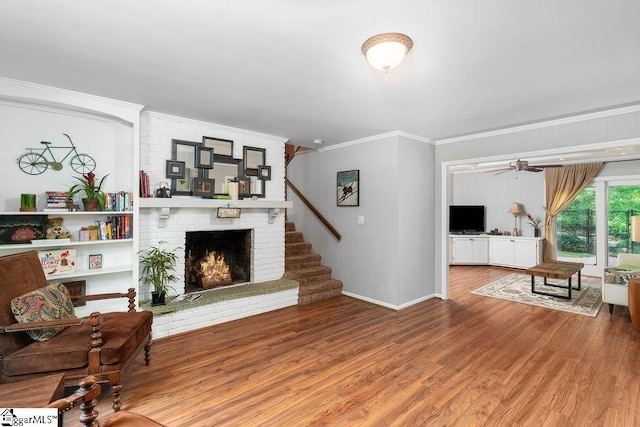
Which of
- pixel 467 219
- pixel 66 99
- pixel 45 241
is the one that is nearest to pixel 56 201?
pixel 45 241

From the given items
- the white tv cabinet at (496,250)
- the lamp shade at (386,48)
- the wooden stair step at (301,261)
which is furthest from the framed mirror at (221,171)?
the white tv cabinet at (496,250)

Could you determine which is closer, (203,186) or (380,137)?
(203,186)

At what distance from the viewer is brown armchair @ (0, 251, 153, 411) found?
6.57ft

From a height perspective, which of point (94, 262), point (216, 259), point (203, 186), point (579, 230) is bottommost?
point (216, 259)

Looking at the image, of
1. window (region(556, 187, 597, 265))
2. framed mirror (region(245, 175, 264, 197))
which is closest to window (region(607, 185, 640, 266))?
window (region(556, 187, 597, 265))

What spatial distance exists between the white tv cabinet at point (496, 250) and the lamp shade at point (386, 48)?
6550 millimetres

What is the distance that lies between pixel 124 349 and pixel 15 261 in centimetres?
107

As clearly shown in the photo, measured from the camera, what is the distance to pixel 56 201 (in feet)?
9.86

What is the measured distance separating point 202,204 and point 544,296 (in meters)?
5.28

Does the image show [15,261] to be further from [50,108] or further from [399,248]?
[399,248]

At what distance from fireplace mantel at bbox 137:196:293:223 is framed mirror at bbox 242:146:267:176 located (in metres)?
0.45

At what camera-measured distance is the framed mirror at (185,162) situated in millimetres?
3848

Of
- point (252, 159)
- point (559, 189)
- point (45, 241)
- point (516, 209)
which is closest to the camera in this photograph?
point (45, 241)

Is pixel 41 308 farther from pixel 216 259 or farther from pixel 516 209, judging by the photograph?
pixel 516 209
